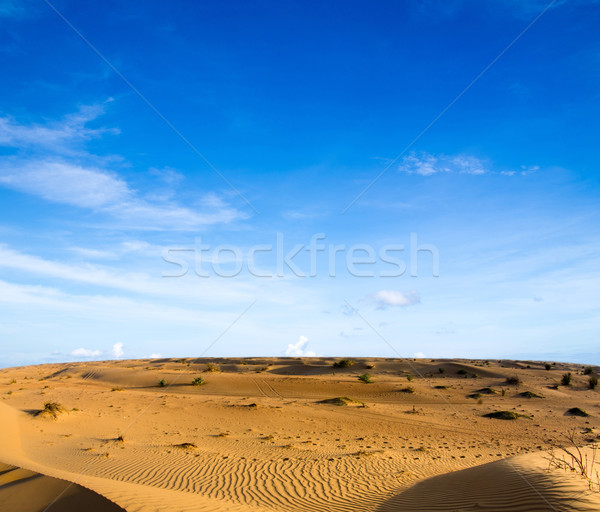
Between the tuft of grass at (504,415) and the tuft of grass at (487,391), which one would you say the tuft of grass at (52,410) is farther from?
the tuft of grass at (487,391)

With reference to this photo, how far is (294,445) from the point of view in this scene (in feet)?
53.8

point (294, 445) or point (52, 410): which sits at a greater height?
point (52, 410)

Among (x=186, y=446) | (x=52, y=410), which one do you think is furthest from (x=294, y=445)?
(x=52, y=410)

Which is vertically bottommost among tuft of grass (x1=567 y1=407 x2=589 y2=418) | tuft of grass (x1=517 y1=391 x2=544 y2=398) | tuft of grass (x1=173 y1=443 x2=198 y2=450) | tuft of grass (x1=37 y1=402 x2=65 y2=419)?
tuft of grass (x1=173 y1=443 x2=198 y2=450)

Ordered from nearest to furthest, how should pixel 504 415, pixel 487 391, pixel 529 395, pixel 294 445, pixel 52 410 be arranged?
pixel 294 445, pixel 52 410, pixel 504 415, pixel 529 395, pixel 487 391

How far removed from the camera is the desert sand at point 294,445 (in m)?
8.99

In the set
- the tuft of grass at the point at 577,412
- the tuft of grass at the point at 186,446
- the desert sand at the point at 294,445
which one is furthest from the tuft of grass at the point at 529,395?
the tuft of grass at the point at 186,446

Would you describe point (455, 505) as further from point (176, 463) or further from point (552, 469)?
point (176, 463)

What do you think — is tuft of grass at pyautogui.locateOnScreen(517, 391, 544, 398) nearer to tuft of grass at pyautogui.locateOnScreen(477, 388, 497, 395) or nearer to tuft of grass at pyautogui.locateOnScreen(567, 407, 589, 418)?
tuft of grass at pyautogui.locateOnScreen(477, 388, 497, 395)

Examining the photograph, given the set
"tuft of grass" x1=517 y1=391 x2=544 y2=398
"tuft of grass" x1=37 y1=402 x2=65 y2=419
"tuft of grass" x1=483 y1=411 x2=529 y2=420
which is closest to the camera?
"tuft of grass" x1=37 y1=402 x2=65 y2=419

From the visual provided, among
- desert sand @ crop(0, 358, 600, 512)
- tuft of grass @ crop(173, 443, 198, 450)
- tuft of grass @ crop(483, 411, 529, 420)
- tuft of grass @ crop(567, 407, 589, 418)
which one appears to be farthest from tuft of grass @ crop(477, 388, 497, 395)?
tuft of grass @ crop(173, 443, 198, 450)

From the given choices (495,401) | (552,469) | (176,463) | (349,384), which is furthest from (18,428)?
(495,401)

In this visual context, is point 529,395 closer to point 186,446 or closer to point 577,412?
point 577,412

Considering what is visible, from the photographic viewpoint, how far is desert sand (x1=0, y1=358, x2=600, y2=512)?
899cm
